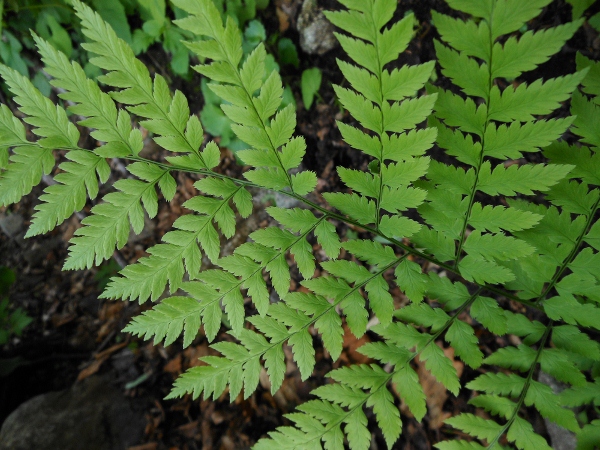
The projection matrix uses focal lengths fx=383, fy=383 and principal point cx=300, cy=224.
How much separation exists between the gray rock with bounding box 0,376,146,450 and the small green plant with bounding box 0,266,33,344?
759 mm

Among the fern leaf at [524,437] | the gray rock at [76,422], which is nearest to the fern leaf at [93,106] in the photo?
the fern leaf at [524,437]

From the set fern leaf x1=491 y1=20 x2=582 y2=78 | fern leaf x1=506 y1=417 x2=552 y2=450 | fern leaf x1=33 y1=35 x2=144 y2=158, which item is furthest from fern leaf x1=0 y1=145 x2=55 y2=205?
fern leaf x1=506 y1=417 x2=552 y2=450

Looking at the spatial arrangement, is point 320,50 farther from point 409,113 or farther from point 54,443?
point 54,443

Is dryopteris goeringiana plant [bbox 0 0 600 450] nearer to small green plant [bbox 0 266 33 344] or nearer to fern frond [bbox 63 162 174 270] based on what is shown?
fern frond [bbox 63 162 174 270]

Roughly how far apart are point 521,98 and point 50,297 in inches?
193

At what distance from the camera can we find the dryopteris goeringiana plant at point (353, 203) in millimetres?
1122

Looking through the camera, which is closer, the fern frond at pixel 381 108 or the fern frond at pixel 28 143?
the fern frond at pixel 381 108

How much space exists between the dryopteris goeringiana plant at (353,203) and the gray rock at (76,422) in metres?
2.38

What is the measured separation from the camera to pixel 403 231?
4.72 feet

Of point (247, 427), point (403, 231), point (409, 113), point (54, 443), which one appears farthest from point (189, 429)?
point (409, 113)

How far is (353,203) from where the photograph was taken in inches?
57.9

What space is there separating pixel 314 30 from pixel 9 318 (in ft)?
13.5

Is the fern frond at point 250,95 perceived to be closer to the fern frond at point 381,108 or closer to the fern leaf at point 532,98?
the fern frond at point 381,108

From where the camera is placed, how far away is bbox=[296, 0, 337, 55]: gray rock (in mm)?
2945
